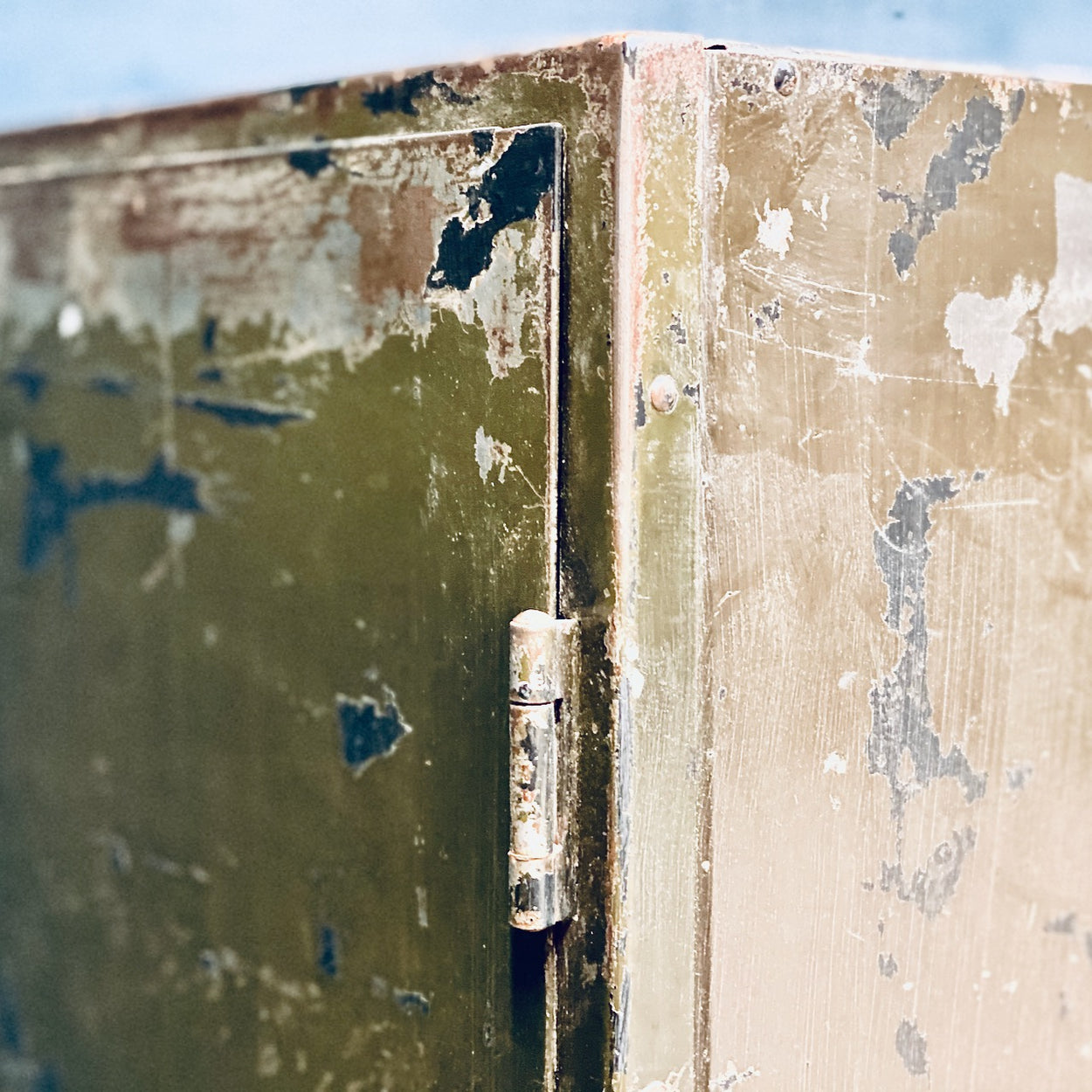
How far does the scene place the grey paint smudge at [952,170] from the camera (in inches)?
34.6

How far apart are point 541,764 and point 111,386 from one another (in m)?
0.67

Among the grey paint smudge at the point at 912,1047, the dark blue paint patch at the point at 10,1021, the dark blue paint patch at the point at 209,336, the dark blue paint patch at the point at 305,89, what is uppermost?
the dark blue paint patch at the point at 305,89

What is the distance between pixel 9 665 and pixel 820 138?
3.43ft

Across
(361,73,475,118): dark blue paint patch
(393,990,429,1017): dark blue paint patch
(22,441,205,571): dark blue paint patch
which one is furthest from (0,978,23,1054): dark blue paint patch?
(361,73,475,118): dark blue paint patch

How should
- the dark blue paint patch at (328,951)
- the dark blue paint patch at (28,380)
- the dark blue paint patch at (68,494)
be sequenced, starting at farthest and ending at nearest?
the dark blue paint patch at (28,380) < the dark blue paint patch at (68,494) < the dark blue paint patch at (328,951)

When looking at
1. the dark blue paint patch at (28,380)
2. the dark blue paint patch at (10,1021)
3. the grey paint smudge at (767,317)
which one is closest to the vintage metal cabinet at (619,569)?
the grey paint smudge at (767,317)

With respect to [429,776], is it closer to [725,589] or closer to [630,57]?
[725,589]

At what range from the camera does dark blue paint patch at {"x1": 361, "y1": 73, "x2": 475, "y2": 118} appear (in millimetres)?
877

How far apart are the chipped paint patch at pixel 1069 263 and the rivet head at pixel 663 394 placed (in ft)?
1.16

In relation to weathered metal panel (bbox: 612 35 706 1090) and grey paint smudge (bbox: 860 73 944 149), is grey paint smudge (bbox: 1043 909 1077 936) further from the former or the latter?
grey paint smudge (bbox: 860 73 944 149)

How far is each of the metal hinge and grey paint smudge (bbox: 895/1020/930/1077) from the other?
1.07 feet

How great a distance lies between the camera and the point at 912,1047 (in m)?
0.96

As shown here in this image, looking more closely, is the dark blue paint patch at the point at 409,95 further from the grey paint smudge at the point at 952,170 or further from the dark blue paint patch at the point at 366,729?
the dark blue paint patch at the point at 366,729

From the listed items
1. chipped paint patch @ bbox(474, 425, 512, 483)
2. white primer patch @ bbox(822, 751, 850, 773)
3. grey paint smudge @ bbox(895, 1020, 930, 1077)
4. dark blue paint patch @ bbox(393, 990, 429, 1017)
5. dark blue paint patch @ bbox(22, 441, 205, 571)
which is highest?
chipped paint patch @ bbox(474, 425, 512, 483)
